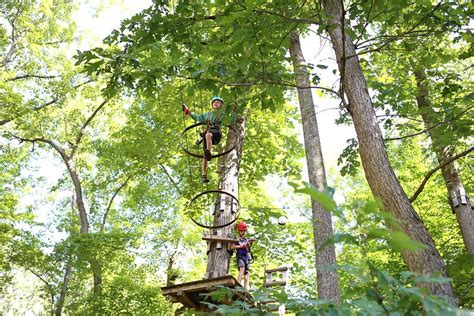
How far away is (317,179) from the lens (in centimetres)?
655

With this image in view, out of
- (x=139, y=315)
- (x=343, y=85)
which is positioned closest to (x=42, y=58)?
(x=139, y=315)

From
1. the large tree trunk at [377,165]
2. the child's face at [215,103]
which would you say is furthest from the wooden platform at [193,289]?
the large tree trunk at [377,165]

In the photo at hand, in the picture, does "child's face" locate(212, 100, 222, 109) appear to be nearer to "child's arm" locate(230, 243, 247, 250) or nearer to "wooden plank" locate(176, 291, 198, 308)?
"child's arm" locate(230, 243, 247, 250)

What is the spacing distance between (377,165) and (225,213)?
4355mm

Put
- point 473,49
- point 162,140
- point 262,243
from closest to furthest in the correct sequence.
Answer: point 473,49
point 262,243
point 162,140

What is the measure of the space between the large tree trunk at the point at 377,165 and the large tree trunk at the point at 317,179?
2.30 ft

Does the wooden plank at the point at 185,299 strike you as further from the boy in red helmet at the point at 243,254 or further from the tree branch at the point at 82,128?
the tree branch at the point at 82,128

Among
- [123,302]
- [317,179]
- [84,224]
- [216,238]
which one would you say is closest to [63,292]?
[123,302]

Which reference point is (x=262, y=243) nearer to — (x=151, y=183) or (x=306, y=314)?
(x=151, y=183)

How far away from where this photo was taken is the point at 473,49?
13.2ft

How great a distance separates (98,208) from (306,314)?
648 inches

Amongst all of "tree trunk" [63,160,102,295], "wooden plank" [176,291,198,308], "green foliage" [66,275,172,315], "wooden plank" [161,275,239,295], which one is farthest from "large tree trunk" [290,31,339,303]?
"tree trunk" [63,160,102,295]

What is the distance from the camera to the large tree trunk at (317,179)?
5641mm

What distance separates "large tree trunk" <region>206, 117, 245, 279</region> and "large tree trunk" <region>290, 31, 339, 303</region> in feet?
3.91
